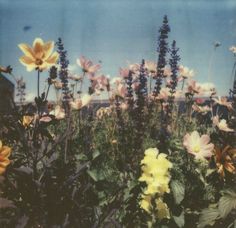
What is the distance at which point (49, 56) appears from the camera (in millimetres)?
2119

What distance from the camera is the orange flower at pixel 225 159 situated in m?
2.39

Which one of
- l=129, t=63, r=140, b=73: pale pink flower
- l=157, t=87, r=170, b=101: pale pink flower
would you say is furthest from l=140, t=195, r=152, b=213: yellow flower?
l=129, t=63, r=140, b=73: pale pink flower

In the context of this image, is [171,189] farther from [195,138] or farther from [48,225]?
[48,225]

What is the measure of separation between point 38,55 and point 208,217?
1.14 m

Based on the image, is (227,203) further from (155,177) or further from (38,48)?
(38,48)

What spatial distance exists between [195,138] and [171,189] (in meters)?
0.31

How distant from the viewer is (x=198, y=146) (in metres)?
2.43

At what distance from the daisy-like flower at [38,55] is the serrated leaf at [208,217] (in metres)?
1.05

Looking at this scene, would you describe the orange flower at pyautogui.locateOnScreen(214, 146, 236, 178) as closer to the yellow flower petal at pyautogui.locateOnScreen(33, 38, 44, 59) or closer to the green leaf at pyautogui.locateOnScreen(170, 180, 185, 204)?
the green leaf at pyautogui.locateOnScreen(170, 180, 185, 204)

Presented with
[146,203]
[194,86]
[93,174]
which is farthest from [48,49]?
[194,86]

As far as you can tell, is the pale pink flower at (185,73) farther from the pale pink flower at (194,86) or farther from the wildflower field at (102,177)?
the wildflower field at (102,177)

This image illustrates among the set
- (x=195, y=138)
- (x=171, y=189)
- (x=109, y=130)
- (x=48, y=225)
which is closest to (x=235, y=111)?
(x=195, y=138)

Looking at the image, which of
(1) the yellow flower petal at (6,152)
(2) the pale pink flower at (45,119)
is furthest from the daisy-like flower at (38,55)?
(1) the yellow flower petal at (6,152)

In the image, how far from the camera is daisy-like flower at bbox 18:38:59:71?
2104 mm
